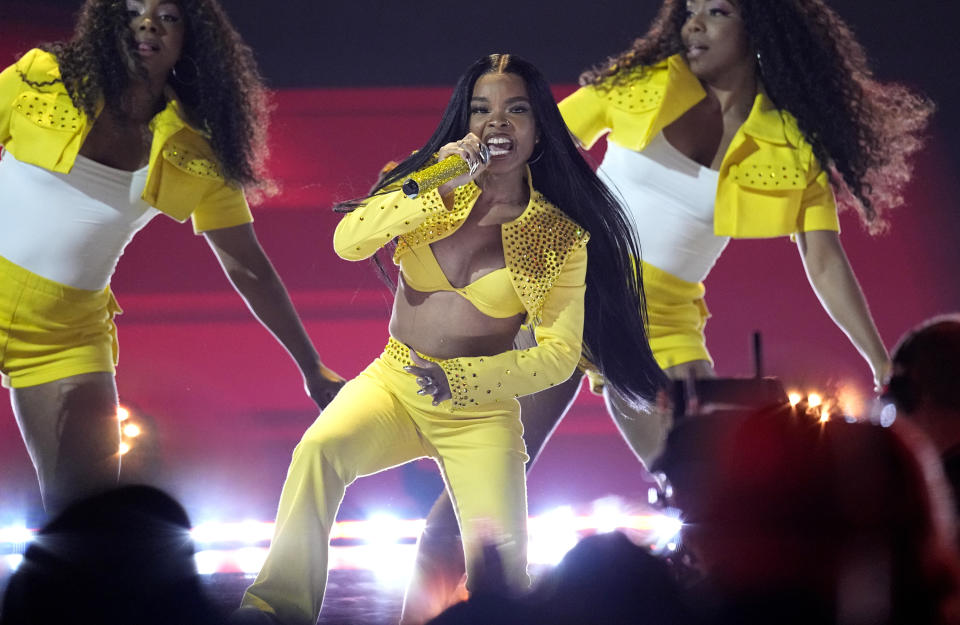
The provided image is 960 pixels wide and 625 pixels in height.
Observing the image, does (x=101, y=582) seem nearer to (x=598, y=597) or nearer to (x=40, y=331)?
(x=598, y=597)

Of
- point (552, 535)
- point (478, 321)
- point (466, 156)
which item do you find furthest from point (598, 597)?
point (552, 535)

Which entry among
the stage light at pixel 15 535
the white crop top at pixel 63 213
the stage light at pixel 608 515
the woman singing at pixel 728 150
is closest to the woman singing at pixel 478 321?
the woman singing at pixel 728 150

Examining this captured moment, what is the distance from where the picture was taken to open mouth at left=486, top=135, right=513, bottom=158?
9.81 ft

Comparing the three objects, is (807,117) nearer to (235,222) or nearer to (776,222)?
(776,222)

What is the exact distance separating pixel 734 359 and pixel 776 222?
1.63m

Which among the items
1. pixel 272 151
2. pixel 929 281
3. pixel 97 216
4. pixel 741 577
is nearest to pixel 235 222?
pixel 97 216

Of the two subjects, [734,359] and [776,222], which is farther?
[734,359]

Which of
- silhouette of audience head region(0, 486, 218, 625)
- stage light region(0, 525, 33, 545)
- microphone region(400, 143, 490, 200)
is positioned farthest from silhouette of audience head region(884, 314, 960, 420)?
stage light region(0, 525, 33, 545)

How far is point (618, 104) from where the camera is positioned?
12.4ft

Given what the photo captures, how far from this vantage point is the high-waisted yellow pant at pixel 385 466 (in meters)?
2.68

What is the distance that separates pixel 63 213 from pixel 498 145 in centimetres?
139

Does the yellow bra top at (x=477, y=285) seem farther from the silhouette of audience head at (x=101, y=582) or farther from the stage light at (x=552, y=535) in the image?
the stage light at (x=552, y=535)

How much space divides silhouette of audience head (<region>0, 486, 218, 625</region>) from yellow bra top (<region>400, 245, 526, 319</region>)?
0.89 meters

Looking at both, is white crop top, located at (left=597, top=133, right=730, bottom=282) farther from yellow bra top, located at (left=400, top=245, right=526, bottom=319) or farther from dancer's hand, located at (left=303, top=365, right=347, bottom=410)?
dancer's hand, located at (left=303, top=365, right=347, bottom=410)
